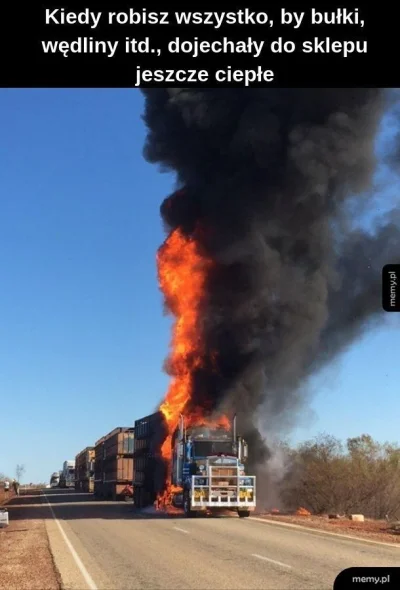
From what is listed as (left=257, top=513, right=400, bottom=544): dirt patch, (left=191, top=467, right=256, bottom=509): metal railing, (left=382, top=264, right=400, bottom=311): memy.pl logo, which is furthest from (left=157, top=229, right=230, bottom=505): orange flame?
(left=382, top=264, right=400, bottom=311): memy.pl logo

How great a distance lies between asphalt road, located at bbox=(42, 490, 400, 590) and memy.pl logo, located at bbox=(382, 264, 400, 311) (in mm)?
5434

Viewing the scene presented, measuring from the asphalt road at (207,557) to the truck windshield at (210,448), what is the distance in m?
5.52

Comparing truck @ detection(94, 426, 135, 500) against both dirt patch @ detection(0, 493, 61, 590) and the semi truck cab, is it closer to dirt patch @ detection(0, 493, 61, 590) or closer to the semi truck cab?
the semi truck cab

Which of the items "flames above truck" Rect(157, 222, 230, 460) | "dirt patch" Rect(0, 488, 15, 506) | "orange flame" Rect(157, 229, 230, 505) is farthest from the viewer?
"dirt patch" Rect(0, 488, 15, 506)

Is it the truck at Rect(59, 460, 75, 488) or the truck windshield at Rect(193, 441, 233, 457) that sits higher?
the truck windshield at Rect(193, 441, 233, 457)

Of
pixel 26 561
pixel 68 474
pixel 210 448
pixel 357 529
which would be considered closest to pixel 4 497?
pixel 68 474

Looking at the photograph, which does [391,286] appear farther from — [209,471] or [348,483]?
[348,483]

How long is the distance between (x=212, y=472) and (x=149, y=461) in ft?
29.7

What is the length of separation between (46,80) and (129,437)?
38970 millimetres

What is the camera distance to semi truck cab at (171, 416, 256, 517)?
24859mm

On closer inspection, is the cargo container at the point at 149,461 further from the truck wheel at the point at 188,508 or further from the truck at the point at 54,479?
the truck at the point at 54,479

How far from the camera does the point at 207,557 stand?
12938mm

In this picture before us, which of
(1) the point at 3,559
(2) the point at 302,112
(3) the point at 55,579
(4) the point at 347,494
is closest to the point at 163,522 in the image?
(1) the point at 3,559

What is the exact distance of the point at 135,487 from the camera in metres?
36.3
